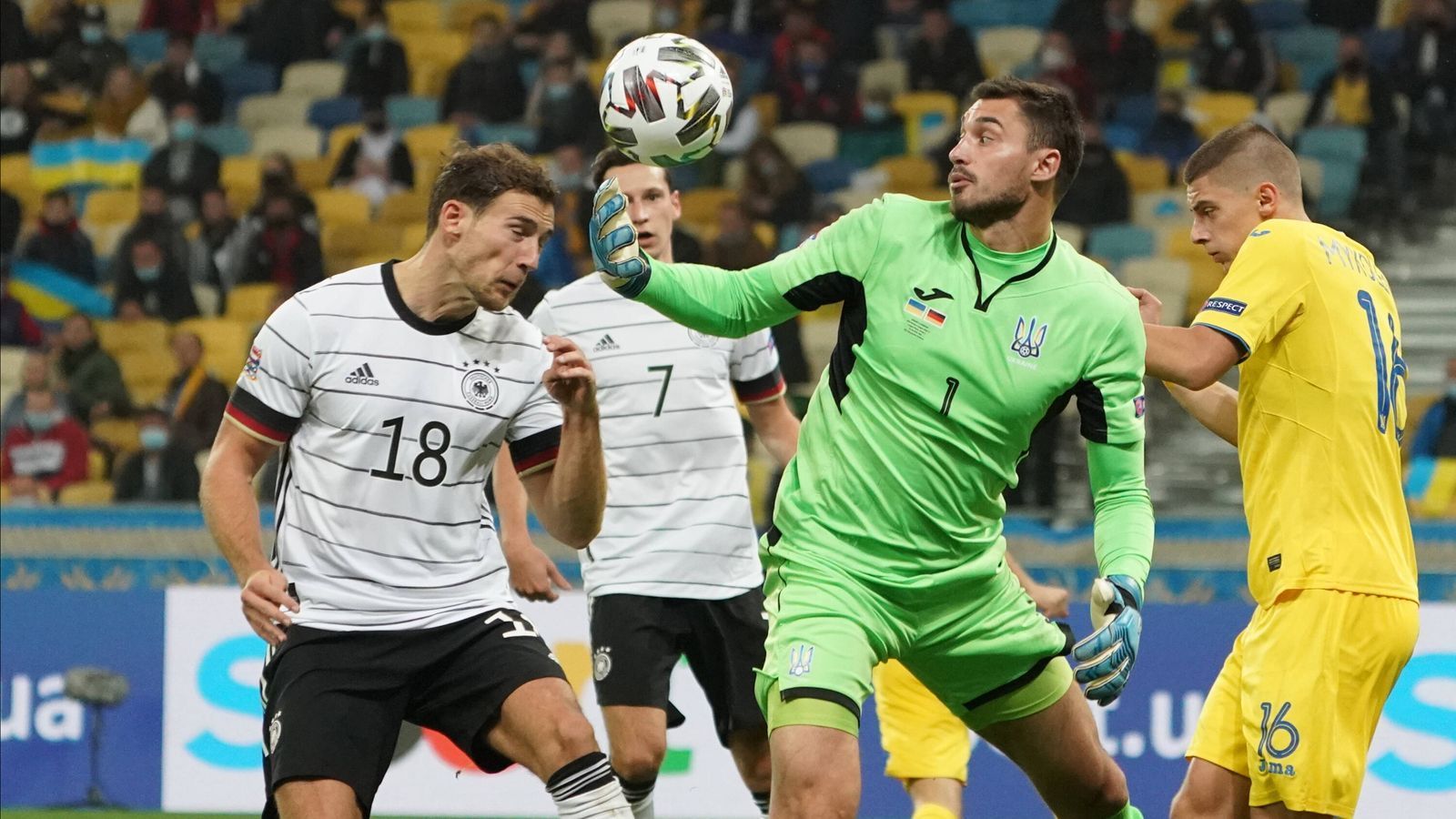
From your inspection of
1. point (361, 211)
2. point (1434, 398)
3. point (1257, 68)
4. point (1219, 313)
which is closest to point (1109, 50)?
point (1257, 68)

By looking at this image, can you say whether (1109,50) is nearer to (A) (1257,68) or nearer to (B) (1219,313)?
(A) (1257,68)

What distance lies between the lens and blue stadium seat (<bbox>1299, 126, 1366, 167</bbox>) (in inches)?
545

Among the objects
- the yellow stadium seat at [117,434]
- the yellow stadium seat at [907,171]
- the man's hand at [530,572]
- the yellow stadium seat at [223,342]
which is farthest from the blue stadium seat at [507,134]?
the man's hand at [530,572]

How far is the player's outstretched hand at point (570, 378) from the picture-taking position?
4.84m

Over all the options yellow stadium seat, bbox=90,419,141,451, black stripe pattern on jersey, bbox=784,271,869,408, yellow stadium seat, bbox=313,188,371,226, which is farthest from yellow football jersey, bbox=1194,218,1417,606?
yellow stadium seat, bbox=313,188,371,226

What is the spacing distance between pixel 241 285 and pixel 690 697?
6.97 meters

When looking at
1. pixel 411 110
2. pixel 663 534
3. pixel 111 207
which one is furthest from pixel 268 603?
pixel 411 110

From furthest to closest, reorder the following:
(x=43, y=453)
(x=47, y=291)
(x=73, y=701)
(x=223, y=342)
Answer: (x=47, y=291) → (x=223, y=342) → (x=43, y=453) → (x=73, y=701)

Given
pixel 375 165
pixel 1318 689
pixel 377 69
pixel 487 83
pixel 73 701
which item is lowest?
pixel 73 701

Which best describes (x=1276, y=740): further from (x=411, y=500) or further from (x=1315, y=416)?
(x=411, y=500)

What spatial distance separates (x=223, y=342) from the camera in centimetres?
1367

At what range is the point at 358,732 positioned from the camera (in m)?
4.92

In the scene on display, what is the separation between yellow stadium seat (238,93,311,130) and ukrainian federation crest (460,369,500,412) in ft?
39.6

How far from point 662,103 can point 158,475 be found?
7688 mm
